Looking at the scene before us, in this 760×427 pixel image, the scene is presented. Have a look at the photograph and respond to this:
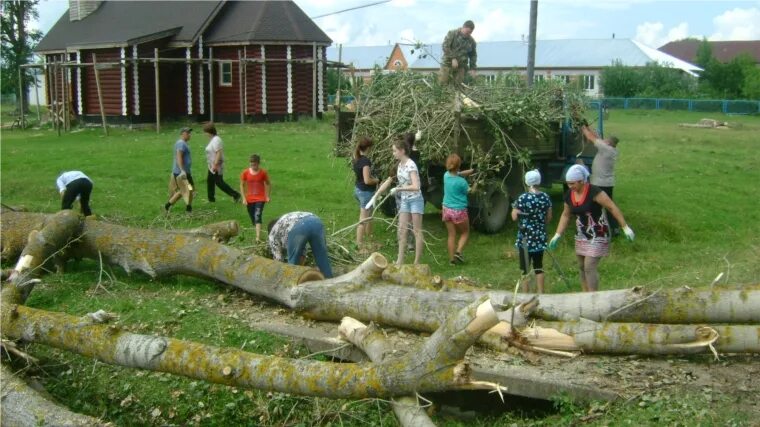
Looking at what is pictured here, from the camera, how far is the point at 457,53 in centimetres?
1335

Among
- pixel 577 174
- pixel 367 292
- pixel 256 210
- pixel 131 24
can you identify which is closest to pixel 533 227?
pixel 577 174

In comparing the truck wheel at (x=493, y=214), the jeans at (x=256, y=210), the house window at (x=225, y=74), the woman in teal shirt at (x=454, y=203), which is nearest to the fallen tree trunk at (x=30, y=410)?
the jeans at (x=256, y=210)

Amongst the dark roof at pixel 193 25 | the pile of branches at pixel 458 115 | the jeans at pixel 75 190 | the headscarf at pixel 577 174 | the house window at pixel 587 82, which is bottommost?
the jeans at pixel 75 190

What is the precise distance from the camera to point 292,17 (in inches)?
1283

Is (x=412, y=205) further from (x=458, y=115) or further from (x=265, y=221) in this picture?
(x=265, y=221)

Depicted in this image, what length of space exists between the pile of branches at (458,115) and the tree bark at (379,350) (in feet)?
15.9

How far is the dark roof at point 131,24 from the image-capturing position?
3184 centimetres

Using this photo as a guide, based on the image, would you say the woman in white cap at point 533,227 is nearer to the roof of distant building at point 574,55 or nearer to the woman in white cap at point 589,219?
the woman in white cap at point 589,219

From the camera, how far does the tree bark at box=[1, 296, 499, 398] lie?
596cm

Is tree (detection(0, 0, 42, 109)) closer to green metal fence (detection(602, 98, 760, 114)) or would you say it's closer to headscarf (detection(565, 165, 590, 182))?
green metal fence (detection(602, 98, 760, 114))

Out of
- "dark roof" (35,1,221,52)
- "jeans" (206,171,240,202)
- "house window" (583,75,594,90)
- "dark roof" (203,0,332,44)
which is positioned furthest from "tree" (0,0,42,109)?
"jeans" (206,171,240,202)

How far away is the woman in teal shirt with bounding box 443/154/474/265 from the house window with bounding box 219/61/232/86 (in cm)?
2231

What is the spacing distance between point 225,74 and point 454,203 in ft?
75.6

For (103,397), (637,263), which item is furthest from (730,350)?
(103,397)
